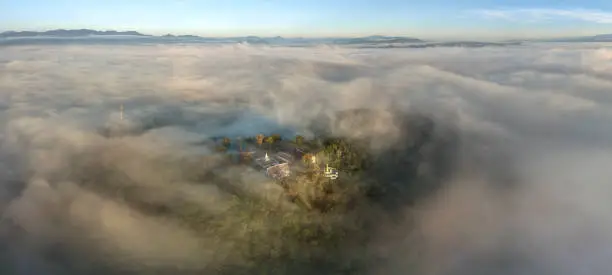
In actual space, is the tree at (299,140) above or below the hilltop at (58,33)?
below

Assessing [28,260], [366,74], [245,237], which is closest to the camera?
[28,260]

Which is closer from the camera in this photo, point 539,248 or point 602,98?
point 539,248

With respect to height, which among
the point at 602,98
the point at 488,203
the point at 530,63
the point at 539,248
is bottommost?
the point at 539,248

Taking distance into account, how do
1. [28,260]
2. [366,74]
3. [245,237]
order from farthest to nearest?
1. [366,74]
2. [245,237]
3. [28,260]

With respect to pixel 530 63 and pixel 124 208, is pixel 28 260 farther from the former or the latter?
pixel 530 63

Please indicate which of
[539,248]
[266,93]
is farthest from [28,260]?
[539,248]

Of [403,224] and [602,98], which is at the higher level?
[602,98]

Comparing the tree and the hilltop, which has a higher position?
the hilltop

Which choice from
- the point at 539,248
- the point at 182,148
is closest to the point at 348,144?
the point at 182,148

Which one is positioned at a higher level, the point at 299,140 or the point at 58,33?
the point at 58,33
